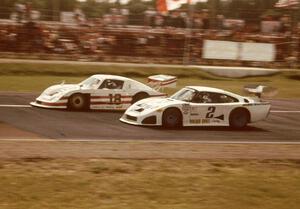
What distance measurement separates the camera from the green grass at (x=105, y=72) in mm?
26469

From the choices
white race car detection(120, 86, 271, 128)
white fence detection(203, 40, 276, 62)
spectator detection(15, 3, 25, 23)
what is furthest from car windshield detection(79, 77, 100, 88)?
white fence detection(203, 40, 276, 62)

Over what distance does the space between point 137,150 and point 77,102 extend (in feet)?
21.7

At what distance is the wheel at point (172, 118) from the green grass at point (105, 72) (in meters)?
8.80

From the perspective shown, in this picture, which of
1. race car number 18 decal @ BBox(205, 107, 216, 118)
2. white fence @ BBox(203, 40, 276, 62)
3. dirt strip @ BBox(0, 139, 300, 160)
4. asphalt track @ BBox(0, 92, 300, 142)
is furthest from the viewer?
white fence @ BBox(203, 40, 276, 62)

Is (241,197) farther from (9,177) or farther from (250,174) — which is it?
(9,177)

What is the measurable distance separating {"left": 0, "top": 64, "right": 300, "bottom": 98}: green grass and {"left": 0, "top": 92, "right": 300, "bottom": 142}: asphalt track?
659cm

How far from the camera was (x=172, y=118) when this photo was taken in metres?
16.4

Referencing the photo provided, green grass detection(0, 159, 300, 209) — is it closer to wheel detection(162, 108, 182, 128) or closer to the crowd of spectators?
wheel detection(162, 108, 182, 128)

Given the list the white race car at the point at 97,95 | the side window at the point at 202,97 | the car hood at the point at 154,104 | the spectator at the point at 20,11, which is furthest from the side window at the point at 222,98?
the spectator at the point at 20,11

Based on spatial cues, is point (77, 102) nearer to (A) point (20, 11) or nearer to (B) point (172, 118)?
(B) point (172, 118)

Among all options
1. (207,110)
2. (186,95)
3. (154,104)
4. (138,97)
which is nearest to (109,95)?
(138,97)

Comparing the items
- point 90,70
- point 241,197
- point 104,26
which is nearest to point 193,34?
point 104,26

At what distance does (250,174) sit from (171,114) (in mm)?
6240

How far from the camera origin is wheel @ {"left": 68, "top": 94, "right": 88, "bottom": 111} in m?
18.6
